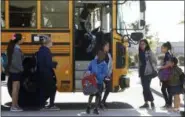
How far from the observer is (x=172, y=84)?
8.70m

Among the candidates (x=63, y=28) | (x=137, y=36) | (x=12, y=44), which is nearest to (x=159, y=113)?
(x=137, y=36)

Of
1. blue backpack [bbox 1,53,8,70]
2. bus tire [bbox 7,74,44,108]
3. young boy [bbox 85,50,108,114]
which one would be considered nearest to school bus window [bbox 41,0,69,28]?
blue backpack [bbox 1,53,8,70]

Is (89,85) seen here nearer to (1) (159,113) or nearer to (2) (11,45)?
(1) (159,113)

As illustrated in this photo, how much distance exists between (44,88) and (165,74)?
97.3 inches

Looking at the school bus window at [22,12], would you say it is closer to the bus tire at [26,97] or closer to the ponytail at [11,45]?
the ponytail at [11,45]

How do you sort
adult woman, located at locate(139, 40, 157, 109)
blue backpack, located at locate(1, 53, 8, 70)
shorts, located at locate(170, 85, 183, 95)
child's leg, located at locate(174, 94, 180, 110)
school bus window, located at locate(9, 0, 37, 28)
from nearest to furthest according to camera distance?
blue backpack, located at locate(1, 53, 8, 70) → school bus window, located at locate(9, 0, 37, 28) → shorts, located at locate(170, 85, 183, 95) → child's leg, located at locate(174, 94, 180, 110) → adult woman, located at locate(139, 40, 157, 109)

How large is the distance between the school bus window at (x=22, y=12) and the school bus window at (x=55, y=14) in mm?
203

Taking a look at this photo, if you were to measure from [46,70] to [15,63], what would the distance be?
2.01 feet

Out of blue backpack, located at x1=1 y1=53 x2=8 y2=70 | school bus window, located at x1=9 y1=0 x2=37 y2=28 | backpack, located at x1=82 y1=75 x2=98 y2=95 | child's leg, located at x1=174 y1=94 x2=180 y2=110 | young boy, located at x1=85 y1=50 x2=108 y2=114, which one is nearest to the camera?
backpack, located at x1=82 y1=75 x2=98 y2=95

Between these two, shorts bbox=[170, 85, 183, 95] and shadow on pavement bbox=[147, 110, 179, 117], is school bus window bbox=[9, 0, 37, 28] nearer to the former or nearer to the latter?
shadow on pavement bbox=[147, 110, 179, 117]

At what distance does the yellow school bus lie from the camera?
8.65m

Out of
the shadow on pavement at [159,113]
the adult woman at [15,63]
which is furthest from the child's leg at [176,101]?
the adult woman at [15,63]

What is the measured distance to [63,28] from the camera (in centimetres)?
878

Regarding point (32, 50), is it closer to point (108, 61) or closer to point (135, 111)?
point (108, 61)
